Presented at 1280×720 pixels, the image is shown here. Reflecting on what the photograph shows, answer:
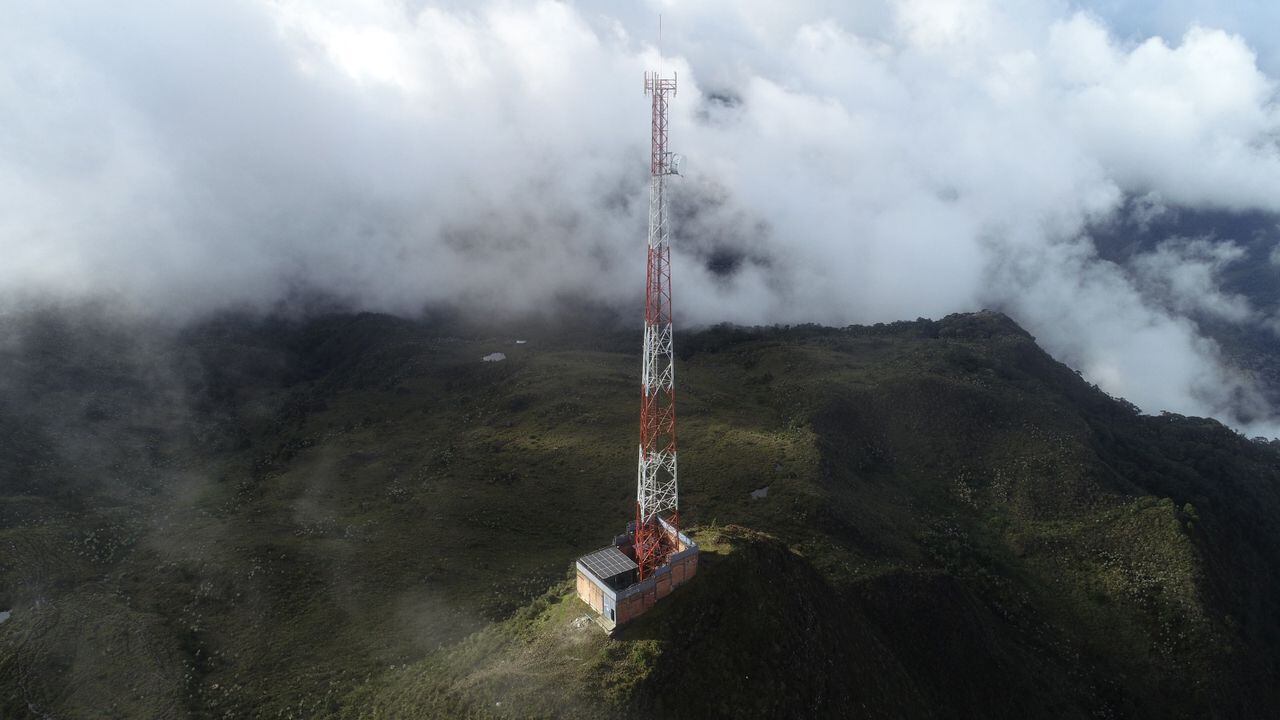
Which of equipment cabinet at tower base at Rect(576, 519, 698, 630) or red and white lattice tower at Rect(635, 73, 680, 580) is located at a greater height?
red and white lattice tower at Rect(635, 73, 680, 580)

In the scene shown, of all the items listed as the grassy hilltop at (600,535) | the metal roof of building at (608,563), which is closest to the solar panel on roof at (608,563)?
the metal roof of building at (608,563)

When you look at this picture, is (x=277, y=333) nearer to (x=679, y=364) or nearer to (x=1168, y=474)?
(x=679, y=364)

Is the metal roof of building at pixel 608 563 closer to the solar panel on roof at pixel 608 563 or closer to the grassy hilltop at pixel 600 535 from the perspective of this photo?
the solar panel on roof at pixel 608 563

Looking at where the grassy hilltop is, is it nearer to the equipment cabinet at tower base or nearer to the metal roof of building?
the equipment cabinet at tower base

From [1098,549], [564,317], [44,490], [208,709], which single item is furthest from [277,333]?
[1098,549]

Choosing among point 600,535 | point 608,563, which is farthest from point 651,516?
point 600,535

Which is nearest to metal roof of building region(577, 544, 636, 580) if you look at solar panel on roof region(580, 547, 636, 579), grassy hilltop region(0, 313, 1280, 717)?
solar panel on roof region(580, 547, 636, 579)
